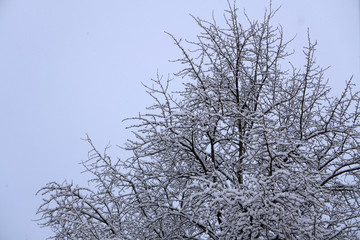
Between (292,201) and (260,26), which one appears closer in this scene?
(292,201)

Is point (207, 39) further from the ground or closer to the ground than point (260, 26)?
closer to the ground

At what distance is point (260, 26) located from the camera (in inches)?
227

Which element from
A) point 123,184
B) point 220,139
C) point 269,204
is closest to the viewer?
point 269,204

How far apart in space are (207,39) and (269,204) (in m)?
3.36

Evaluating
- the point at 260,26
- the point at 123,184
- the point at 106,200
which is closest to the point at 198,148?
the point at 123,184

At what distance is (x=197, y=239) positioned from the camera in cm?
429

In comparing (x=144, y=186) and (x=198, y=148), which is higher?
(x=198, y=148)

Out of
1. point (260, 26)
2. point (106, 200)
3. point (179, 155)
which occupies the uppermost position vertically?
point (260, 26)

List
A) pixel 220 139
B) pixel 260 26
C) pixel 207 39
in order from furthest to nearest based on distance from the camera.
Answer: pixel 260 26
pixel 207 39
pixel 220 139

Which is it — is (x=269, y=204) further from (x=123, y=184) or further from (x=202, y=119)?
(x=123, y=184)

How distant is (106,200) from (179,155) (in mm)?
1387

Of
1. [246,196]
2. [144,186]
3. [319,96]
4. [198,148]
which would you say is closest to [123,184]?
[144,186]

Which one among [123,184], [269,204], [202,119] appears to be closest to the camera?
[269,204]

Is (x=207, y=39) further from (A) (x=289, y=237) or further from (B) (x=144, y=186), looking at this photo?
(A) (x=289, y=237)
